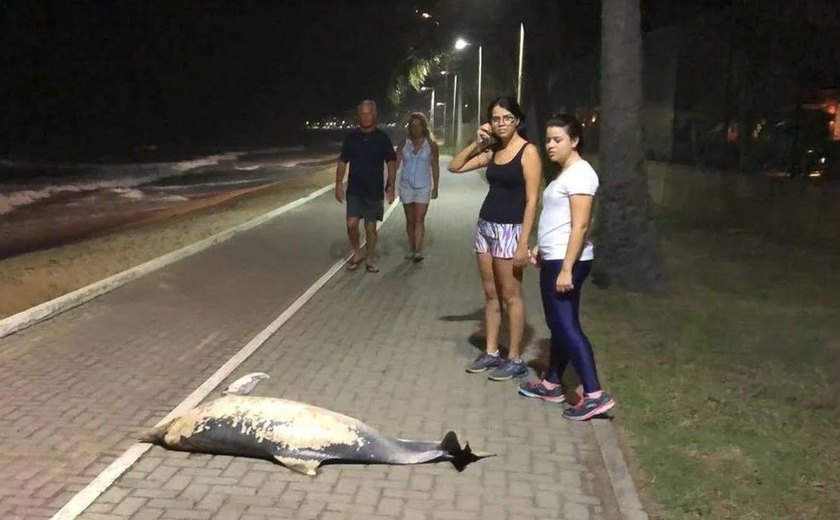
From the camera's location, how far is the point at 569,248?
4.95 m

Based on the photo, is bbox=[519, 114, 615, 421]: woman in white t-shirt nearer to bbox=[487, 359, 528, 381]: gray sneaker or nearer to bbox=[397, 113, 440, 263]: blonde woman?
bbox=[487, 359, 528, 381]: gray sneaker

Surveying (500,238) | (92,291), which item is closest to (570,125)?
(500,238)

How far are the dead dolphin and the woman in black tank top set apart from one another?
134 cm

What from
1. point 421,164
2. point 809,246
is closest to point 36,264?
point 421,164

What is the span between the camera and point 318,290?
355 inches

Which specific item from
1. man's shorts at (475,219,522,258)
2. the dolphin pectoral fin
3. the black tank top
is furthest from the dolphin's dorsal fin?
the black tank top

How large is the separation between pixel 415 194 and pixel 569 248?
5.15 meters

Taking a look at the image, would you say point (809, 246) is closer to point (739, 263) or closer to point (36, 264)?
point (739, 263)

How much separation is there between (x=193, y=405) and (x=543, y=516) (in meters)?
2.46

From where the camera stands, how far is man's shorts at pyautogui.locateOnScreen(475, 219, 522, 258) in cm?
565

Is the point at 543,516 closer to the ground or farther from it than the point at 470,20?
closer to the ground

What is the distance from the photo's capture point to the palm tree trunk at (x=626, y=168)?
28.4ft

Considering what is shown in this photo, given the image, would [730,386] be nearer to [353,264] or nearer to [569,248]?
[569,248]

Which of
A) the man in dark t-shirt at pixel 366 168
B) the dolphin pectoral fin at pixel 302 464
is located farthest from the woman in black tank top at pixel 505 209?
the man in dark t-shirt at pixel 366 168
